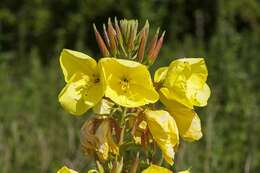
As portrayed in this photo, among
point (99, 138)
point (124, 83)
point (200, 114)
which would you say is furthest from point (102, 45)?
point (200, 114)

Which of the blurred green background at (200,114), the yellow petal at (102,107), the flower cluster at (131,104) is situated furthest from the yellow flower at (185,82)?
the blurred green background at (200,114)

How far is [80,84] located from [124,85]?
0.14 metres

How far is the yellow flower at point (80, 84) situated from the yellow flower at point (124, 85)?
4cm

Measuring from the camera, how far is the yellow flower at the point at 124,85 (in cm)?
229

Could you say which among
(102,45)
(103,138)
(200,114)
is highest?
(102,45)

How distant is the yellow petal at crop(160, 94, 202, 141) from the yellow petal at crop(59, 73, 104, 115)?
193 mm

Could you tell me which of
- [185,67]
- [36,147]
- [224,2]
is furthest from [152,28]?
[185,67]

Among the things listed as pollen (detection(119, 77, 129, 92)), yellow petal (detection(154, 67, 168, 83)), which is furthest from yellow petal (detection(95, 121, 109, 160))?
yellow petal (detection(154, 67, 168, 83))

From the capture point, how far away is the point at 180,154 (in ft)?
15.0

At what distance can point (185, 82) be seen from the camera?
93.6 inches

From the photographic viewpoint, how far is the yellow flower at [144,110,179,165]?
2295 millimetres

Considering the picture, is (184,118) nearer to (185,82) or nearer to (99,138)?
(185,82)

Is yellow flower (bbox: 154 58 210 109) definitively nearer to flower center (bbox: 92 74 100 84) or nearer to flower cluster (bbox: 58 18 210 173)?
flower cluster (bbox: 58 18 210 173)

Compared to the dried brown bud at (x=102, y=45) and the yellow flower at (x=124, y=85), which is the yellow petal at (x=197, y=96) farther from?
the dried brown bud at (x=102, y=45)
